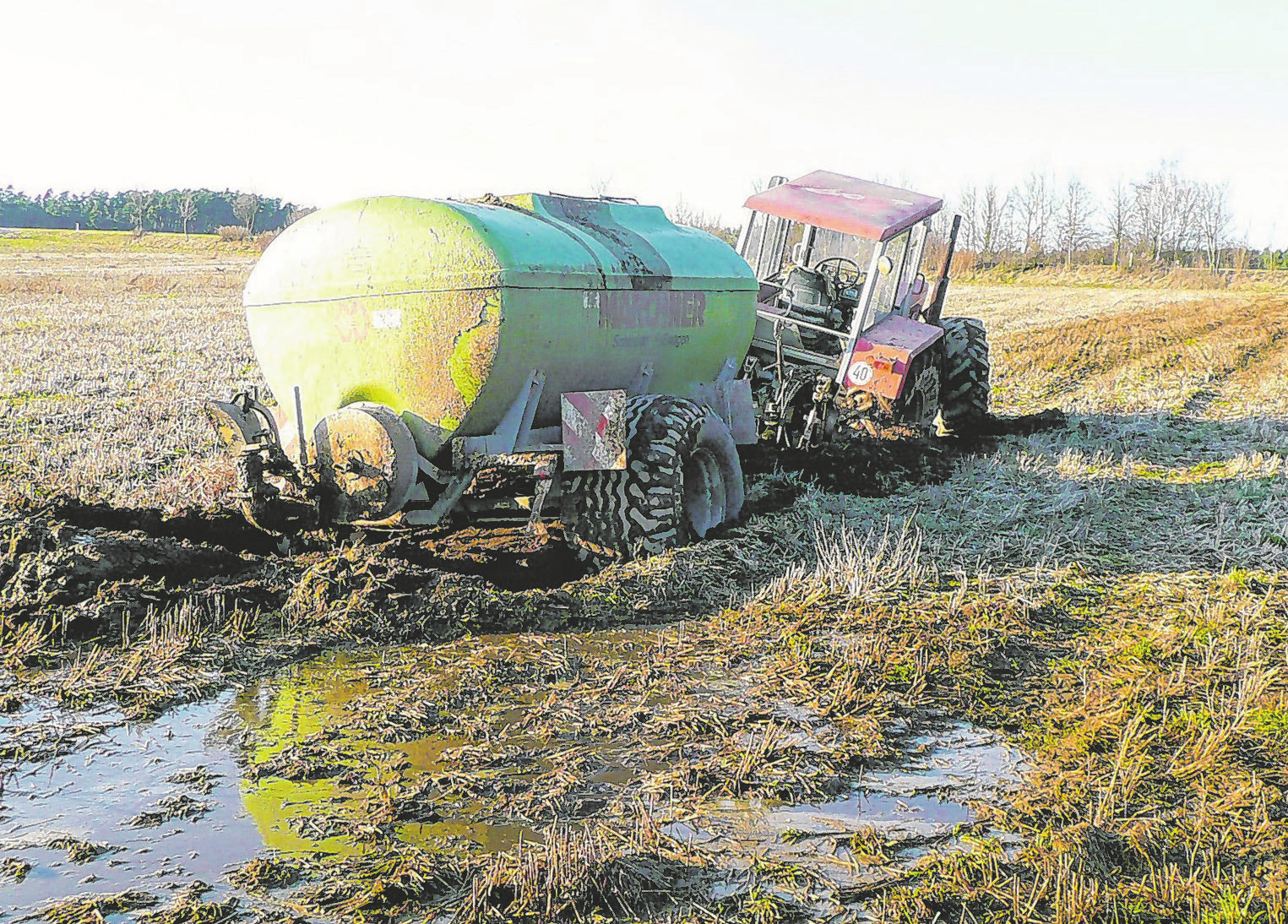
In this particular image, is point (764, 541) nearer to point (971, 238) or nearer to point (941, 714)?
point (941, 714)

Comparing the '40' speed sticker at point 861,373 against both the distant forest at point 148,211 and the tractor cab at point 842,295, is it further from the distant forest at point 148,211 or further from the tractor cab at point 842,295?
the distant forest at point 148,211

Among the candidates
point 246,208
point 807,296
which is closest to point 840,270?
point 807,296

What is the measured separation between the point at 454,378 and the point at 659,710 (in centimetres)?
248

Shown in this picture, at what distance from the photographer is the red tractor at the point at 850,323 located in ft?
34.0

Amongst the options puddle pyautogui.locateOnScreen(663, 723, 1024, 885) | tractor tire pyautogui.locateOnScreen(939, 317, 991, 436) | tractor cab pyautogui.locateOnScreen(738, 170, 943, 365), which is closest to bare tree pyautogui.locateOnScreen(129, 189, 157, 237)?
tractor cab pyautogui.locateOnScreen(738, 170, 943, 365)

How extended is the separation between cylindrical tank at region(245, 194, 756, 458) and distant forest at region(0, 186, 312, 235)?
163 feet

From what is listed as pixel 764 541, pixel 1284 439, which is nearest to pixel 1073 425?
pixel 1284 439

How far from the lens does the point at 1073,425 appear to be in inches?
519

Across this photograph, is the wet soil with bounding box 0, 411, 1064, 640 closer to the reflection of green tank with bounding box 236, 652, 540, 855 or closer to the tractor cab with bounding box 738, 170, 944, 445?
the reflection of green tank with bounding box 236, 652, 540, 855

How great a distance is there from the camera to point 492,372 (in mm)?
6441

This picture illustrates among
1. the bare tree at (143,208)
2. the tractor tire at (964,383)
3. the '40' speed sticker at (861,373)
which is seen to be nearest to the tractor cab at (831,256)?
the '40' speed sticker at (861,373)

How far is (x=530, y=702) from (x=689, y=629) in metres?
1.33

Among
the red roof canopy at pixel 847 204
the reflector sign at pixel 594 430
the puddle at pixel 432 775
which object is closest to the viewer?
the puddle at pixel 432 775

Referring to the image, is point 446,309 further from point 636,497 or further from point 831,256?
point 831,256
